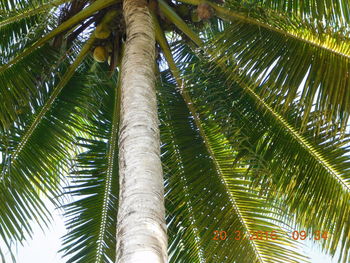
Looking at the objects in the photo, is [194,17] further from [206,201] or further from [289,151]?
[206,201]

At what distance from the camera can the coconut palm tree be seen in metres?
4.87

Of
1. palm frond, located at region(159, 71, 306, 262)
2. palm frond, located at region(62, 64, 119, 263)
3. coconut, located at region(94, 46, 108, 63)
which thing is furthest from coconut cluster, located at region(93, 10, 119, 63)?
palm frond, located at region(159, 71, 306, 262)

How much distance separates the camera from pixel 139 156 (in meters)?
4.12

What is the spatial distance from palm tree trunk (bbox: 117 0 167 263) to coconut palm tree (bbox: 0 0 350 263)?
0.02 m

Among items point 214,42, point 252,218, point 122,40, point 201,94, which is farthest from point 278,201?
point 122,40

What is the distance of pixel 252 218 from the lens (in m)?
6.09

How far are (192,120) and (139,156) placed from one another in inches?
108

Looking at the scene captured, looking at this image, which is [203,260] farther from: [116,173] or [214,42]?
[214,42]

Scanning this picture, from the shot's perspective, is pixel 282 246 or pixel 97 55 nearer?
pixel 282 246

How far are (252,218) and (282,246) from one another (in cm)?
43

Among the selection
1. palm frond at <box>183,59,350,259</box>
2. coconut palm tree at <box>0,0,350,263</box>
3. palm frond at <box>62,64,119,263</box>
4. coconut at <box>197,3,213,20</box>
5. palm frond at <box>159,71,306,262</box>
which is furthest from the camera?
palm frond at <box>62,64,119,263</box>

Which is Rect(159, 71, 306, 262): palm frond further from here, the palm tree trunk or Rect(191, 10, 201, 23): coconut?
the palm tree trunk
